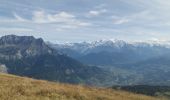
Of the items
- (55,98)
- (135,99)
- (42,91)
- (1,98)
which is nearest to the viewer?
(1,98)

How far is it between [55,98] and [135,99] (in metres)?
7.30

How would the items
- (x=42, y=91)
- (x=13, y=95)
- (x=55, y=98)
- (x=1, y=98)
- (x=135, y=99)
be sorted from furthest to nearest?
(x=135, y=99)
(x=42, y=91)
(x=55, y=98)
(x=13, y=95)
(x=1, y=98)

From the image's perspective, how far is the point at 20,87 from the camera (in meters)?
23.9

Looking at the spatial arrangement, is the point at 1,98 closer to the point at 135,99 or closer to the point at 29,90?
the point at 29,90

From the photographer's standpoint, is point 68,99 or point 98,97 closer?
point 68,99

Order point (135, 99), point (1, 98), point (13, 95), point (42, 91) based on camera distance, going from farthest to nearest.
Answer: point (135, 99) < point (42, 91) < point (13, 95) < point (1, 98)

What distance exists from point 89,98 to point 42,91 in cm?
336

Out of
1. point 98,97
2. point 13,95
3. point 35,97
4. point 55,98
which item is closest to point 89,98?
point 98,97

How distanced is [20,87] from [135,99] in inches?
352

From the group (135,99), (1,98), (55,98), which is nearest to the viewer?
(1,98)

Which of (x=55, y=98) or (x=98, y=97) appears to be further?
(x=98, y=97)

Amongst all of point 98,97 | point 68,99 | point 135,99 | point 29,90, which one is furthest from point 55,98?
point 135,99

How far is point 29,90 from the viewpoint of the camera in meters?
23.3

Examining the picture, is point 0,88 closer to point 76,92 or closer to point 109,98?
point 76,92
